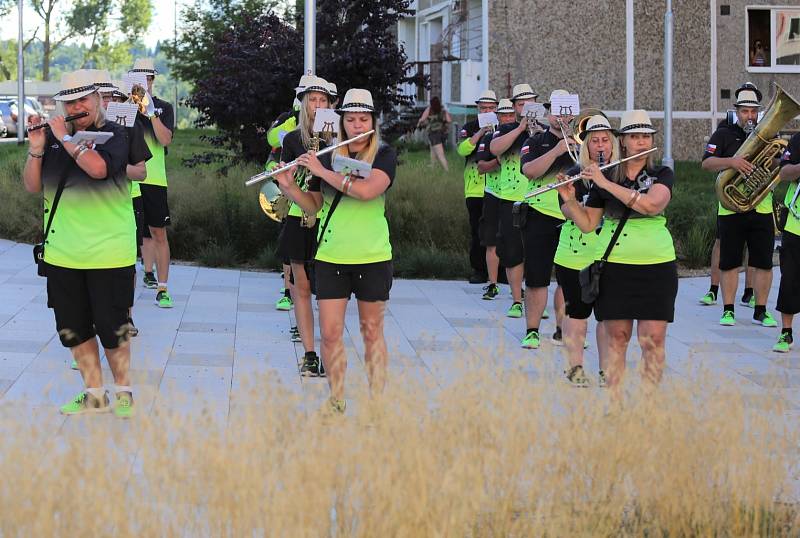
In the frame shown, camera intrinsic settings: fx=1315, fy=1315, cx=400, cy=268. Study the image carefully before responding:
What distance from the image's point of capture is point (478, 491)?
14.4 ft

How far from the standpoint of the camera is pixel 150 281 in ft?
39.2

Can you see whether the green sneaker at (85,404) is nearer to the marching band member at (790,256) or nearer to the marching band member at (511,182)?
the marching band member at (511,182)

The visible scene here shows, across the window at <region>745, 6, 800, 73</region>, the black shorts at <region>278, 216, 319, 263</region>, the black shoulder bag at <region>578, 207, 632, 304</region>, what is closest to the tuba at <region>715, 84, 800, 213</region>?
the black shoulder bag at <region>578, 207, 632, 304</region>

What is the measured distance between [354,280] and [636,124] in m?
1.73

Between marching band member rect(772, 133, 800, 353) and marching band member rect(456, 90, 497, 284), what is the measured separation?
117 inches

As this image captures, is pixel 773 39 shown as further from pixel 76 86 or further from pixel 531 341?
pixel 76 86

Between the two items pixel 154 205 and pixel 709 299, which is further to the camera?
pixel 709 299

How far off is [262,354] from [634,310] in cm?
323

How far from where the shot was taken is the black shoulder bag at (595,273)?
23.2 feet

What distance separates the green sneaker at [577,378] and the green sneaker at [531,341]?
2.45m

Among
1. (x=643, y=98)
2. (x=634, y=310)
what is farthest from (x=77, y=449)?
(x=643, y=98)

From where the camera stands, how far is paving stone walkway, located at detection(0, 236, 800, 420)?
26.8 ft

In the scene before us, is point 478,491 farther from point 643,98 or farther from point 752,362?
point 643,98

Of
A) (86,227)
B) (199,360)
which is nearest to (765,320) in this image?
(199,360)
